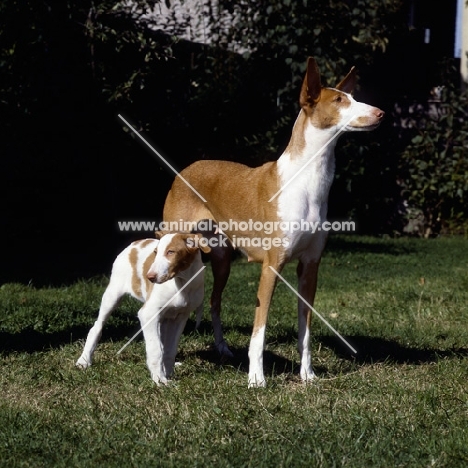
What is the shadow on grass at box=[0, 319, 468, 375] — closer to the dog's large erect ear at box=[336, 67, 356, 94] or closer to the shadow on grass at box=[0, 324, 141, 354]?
the shadow on grass at box=[0, 324, 141, 354]

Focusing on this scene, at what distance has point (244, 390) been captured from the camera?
5027 millimetres

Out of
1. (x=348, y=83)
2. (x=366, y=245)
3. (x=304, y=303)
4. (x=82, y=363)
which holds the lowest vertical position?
(x=366, y=245)

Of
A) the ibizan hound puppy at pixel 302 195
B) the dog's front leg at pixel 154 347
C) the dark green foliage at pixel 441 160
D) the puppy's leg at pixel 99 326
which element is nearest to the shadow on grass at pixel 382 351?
the ibizan hound puppy at pixel 302 195

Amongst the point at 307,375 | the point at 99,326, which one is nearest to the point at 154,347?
the point at 99,326

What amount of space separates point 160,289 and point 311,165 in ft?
3.83

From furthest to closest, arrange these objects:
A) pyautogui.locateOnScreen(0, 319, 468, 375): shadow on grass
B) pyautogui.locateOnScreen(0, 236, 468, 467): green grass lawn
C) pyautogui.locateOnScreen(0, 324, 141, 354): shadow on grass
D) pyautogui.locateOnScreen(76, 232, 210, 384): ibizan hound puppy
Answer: pyautogui.locateOnScreen(0, 324, 141, 354): shadow on grass → pyautogui.locateOnScreen(0, 319, 468, 375): shadow on grass → pyautogui.locateOnScreen(76, 232, 210, 384): ibizan hound puppy → pyautogui.locateOnScreen(0, 236, 468, 467): green grass lawn

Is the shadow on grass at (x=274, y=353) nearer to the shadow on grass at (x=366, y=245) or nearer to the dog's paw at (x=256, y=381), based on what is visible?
the dog's paw at (x=256, y=381)

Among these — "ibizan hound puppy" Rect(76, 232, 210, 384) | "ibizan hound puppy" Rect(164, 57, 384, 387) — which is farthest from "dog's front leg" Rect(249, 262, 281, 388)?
"ibizan hound puppy" Rect(76, 232, 210, 384)

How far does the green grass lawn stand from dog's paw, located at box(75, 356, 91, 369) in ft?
0.21

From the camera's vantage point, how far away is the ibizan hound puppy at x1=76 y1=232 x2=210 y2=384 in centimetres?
529

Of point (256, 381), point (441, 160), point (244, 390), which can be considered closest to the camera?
point (244, 390)

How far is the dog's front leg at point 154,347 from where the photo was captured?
5.29 metres

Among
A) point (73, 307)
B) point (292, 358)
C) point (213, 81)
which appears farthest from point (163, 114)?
point (292, 358)

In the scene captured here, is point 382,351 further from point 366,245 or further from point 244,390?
point 366,245
